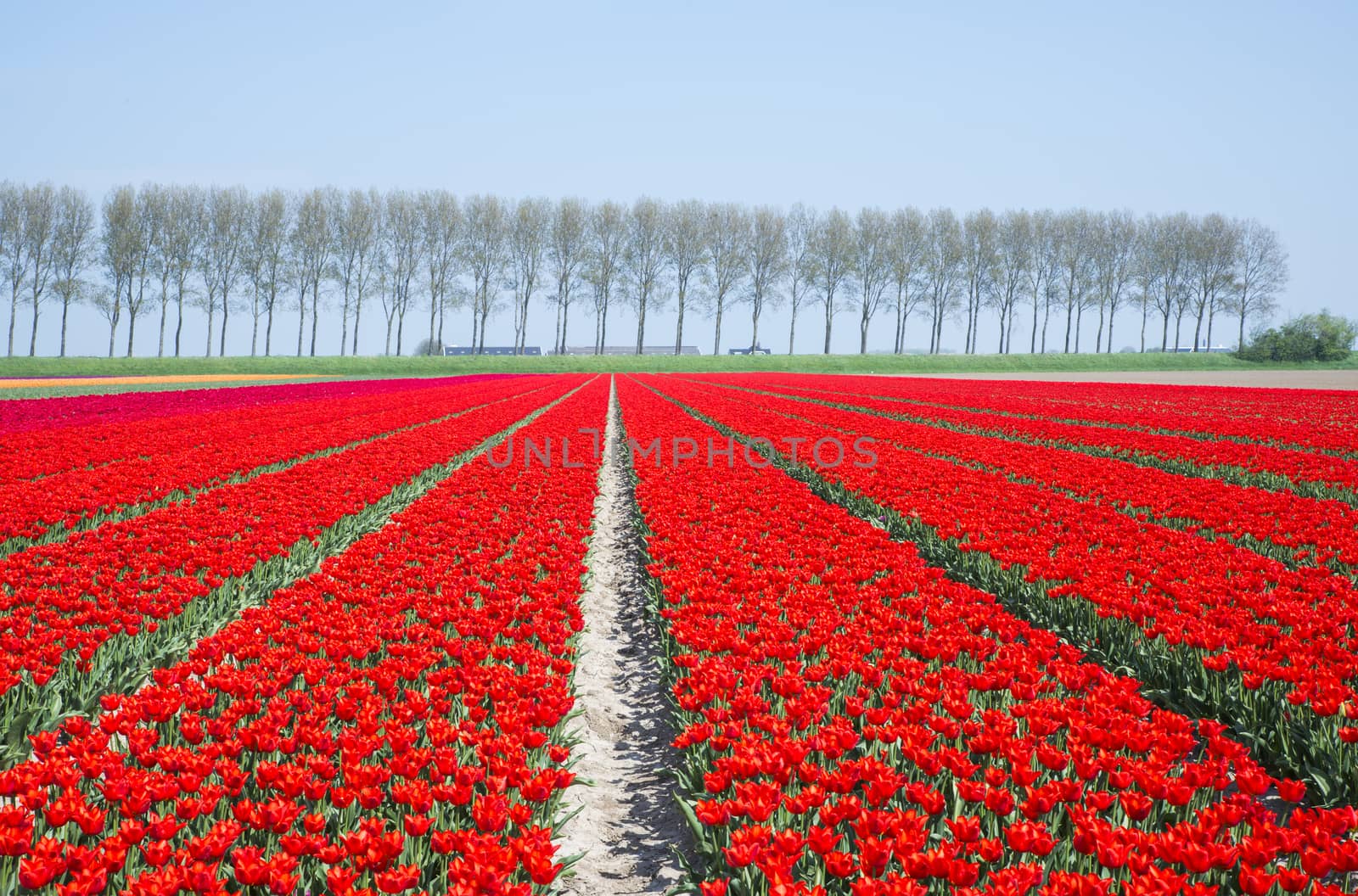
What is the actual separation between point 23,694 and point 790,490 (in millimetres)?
7412

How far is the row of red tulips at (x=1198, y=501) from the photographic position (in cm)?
689

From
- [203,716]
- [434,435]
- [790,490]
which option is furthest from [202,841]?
[434,435]

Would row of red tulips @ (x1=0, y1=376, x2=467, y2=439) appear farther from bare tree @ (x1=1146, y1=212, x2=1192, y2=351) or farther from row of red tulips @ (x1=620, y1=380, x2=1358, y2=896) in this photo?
bare tree @ (x1=1146, y1=212, x2=1192, y2=351)

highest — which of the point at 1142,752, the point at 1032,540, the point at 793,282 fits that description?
the point at 793,282

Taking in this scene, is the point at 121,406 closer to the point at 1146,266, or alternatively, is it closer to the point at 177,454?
the point at 177,454

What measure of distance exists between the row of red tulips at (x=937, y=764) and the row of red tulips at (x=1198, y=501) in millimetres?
3557

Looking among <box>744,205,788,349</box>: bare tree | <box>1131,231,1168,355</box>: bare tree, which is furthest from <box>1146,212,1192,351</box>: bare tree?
<box>744,205,788,349</box>: bare tree

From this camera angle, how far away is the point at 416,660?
12.8 ft

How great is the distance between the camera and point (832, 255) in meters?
71.8

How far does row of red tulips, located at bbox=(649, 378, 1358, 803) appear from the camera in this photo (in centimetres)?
361

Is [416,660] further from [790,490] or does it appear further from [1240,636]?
[790,490]

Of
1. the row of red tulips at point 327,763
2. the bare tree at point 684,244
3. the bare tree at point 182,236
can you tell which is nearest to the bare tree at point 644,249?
the bare tree at point 684,244

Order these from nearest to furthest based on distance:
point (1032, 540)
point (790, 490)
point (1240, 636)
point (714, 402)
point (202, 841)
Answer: point (202, 841)
point (1240, 636)
point (1032, 540)
point (790, 490)
point (714, 402)

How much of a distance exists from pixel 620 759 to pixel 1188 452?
1292 centimetres
